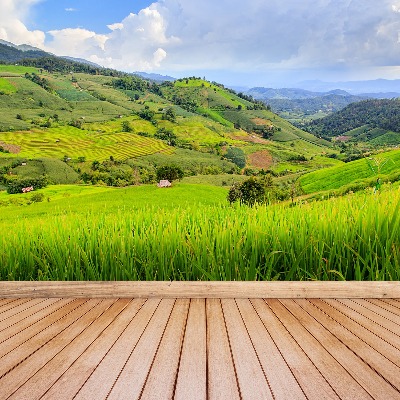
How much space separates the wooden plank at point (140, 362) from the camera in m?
2.00

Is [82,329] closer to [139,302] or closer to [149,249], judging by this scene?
[139,302]

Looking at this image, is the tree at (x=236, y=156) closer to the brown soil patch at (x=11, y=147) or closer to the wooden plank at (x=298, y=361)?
the brown soil patch at (x=11, y=147)

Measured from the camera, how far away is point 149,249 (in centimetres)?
421

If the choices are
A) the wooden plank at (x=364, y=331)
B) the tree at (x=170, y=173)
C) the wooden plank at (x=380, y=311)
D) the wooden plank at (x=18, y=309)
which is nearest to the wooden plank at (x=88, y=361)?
the wooden plank at (x=18, y=309)

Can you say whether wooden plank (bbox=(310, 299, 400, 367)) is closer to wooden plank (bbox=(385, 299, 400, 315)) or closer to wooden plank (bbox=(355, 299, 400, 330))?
wooden plank (bbox=(355, 299, 400, 330))

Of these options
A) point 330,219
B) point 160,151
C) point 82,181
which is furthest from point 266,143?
point 330,219

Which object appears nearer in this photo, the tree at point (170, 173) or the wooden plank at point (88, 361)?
the wooden plank at point (88, 361)

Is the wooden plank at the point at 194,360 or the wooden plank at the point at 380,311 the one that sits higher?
the wooden plank at the point at 194,360

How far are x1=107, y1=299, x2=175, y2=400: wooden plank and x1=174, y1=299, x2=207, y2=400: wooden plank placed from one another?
7.6 inches

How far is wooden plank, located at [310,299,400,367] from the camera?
2.45 meters

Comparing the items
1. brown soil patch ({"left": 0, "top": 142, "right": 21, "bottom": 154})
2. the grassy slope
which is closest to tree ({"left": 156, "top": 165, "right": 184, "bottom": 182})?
the grassy slope

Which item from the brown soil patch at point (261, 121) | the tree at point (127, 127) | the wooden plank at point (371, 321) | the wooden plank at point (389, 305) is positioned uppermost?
the brown soil patch at point (261, 121)

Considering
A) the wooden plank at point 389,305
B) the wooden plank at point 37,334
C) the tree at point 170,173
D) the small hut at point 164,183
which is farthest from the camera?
the tree at point 170,173

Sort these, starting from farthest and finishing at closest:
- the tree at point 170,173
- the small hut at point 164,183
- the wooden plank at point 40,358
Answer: the tree at point 170,173
the small hut at point 164,183
the wooden plank at point 40,358
